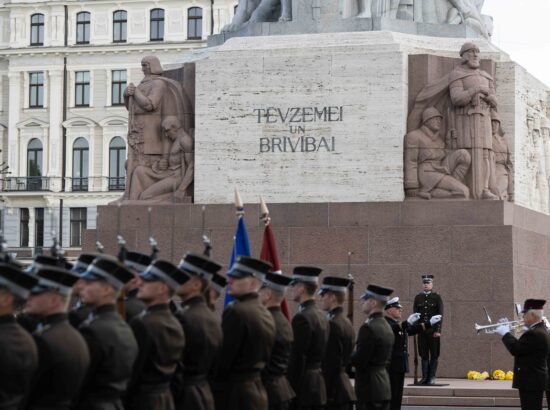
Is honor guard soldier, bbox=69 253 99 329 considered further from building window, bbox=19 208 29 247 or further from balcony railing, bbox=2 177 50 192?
balcony railing, bbox=2 177 50 192

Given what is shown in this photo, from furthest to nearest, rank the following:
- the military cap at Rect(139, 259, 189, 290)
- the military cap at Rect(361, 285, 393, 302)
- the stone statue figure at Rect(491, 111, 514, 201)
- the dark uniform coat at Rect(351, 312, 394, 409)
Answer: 1. the stone statue figure at Rect(491, 111, 514, 201)
2. the military cap at Rect(361, 285, 393, 302)
3. the dark uniform coat at Rect(351, 312, 394, 409)
4. the military cap at Rect(139, 259, 189, 290)

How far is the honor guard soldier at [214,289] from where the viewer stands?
13.0 m

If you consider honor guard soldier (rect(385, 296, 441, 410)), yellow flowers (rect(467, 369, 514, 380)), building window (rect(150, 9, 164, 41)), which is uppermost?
building window (rect(150, 9, 164, 41))

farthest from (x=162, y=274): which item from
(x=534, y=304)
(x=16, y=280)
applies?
(x=534, y=304)

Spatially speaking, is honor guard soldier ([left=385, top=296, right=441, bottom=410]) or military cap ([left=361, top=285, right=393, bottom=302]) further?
honor guard soldier ([left=385, top=296, right=441, bottom=410])

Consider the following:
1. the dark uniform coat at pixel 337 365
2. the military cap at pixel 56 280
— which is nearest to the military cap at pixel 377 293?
the dark uniform coat at pixel 337 365

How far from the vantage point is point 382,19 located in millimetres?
24078

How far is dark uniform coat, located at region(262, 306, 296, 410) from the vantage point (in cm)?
1368

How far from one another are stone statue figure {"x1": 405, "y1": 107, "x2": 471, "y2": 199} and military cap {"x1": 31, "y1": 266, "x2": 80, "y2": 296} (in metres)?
12.8

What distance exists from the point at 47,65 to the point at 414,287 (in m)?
62.5

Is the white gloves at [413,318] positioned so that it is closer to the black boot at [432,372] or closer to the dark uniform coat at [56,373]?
the black boot at [432,372]

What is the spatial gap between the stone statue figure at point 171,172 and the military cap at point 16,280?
540 inches

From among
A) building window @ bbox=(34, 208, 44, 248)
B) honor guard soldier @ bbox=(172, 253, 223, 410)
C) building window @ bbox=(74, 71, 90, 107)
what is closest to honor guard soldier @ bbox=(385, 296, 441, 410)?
honor guard soldier @ bbox=(172, 253, 223, 410)

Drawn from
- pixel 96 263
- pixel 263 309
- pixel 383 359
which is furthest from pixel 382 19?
pixel 96 263
